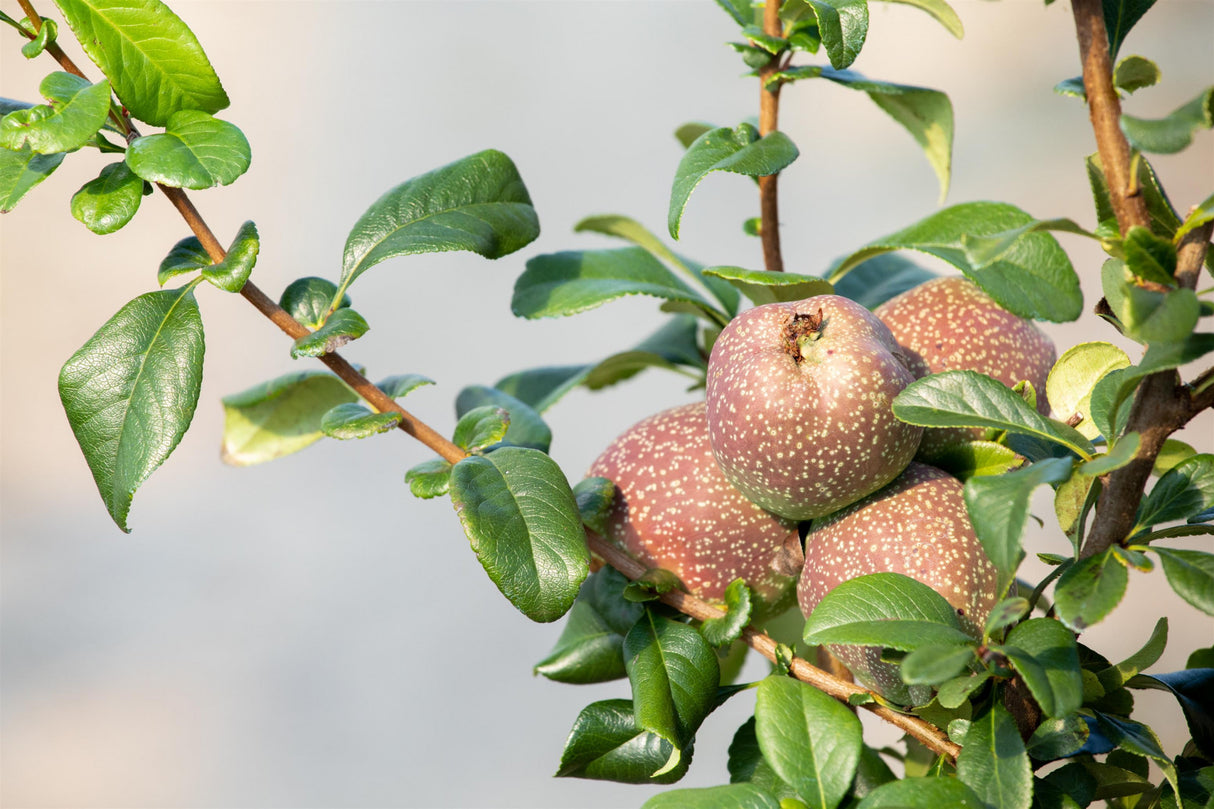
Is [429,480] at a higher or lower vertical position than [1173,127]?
lower

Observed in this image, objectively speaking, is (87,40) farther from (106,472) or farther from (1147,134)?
(1147,134)

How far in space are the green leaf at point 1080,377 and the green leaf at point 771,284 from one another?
0.30 feet

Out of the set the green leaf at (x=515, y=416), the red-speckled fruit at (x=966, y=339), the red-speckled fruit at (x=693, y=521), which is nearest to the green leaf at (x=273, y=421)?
the green leaf at (x=515, y=416)

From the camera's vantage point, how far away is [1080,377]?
371 mm

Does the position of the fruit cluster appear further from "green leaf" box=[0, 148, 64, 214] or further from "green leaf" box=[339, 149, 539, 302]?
"green leaf" box=[0, 148, 64, 214]

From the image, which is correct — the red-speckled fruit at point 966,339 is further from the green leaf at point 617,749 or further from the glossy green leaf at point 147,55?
the glossy green leaf at point 147,55

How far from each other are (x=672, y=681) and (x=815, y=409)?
0.35 ft

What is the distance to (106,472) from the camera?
345 mm

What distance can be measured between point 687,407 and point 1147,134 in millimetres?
233

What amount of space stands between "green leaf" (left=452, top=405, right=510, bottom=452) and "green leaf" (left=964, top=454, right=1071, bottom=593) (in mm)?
171

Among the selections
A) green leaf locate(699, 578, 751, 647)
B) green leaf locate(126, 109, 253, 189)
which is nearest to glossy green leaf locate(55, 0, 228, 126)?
green leaf locate(126, 109, 253, 189)

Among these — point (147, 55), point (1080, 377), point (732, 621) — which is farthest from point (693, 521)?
point (147, 55)

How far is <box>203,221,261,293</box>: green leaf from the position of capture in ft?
1.12

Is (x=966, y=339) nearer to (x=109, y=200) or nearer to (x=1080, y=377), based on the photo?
(x=1080, y=377)
